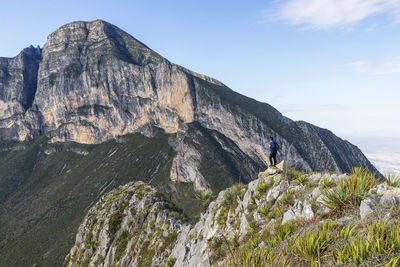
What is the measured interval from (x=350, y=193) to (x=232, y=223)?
6971 mm

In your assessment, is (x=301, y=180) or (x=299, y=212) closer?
(x=299, y=212)

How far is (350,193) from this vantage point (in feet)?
27.3

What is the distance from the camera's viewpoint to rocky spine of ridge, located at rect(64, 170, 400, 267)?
7379 millimetres

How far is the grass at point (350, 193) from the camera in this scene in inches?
321

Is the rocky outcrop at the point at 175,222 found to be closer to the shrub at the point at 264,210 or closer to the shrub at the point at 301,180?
the shrub at the point at 264,210

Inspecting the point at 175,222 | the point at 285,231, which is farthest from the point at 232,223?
the point at 175,222

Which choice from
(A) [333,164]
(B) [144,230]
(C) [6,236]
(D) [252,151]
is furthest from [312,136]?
(C) [6,236]

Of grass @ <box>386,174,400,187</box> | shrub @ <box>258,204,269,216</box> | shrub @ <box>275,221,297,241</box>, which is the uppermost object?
grass @ <box>386,174,400,187</box>

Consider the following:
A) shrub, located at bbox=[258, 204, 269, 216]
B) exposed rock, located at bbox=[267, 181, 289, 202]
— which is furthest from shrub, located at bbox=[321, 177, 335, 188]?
shrub, located at bbox=[258, 204, 269, 216]

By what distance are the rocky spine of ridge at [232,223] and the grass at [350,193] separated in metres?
0.29

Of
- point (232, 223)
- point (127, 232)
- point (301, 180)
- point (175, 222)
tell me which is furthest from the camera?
point (127, 232)

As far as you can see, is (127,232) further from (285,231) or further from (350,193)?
(350,193)

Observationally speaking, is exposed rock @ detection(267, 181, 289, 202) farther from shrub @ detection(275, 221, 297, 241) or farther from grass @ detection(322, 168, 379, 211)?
shrub @ detection(275, 221, 297, 241)

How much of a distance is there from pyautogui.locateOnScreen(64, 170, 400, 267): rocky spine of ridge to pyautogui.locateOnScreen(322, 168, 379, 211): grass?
0.29 m
